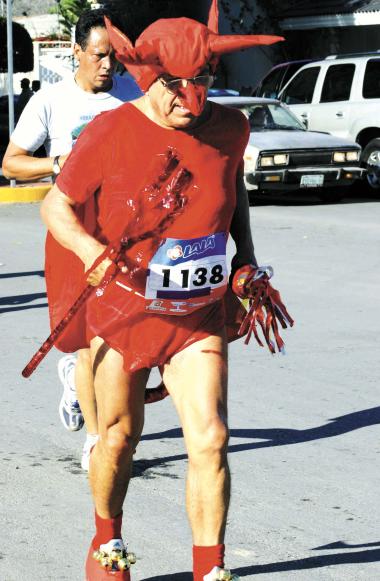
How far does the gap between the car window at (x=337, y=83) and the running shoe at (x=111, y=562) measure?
16570 mm

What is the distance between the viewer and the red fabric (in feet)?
13.3

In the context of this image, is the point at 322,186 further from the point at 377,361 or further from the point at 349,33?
the point at 349,33

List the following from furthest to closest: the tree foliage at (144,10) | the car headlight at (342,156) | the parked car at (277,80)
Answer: the tree foliage at (144,10), the parked car at (277,80), the car headlight at (342,156)

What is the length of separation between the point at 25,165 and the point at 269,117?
13.1 metres

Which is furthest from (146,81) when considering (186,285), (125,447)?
(125,447)

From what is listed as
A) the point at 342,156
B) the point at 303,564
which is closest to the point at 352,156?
the point at 342,156

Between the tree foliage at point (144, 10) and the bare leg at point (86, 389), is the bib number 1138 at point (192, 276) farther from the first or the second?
the tree foliage at point (144, 10)

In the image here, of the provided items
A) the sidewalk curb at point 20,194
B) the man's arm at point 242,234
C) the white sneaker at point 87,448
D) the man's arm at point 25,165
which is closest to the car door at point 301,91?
the sidewalk curb at point 20,194

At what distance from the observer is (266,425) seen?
655 cm

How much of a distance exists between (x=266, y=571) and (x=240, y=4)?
1136 inches

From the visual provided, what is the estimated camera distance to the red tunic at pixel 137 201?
13.5 ft

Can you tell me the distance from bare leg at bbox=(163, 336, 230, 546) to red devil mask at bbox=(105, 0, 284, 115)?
2.69ft

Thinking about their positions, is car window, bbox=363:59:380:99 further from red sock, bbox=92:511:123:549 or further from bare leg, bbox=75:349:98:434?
red sock, bbox=92:511:123:549

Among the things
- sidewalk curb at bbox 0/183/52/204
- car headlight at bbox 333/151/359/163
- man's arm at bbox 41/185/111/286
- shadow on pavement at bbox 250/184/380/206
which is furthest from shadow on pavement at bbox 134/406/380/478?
sidewalk curb at bbox 0/183/52/204
